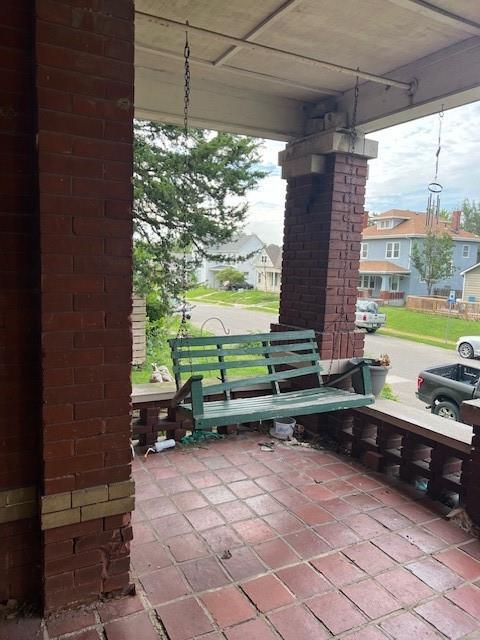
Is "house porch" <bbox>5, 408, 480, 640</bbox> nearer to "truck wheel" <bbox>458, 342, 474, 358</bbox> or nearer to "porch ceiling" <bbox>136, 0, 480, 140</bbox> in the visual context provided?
"porch ceiling" <bbox>136, 0, 480, 140</bbox>

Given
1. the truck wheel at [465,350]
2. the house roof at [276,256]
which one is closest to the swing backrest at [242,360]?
the house roof at [276,256]

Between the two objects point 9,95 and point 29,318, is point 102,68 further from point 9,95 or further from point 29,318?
point 29,318

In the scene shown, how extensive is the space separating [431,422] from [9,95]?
3.10 metres

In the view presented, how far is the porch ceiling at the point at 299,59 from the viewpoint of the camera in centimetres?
243

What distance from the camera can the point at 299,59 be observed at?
2.88m

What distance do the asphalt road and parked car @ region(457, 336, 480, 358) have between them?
0.23 meters

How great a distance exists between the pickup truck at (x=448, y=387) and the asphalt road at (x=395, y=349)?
150 centimetres

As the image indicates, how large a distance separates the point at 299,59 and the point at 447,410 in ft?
18.5

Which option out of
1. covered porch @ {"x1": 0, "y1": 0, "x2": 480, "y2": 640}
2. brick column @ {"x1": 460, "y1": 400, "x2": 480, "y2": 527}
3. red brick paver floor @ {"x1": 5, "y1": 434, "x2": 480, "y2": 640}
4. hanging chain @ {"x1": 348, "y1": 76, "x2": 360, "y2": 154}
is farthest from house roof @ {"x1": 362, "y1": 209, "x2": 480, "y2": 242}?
red brick paver floor @ {"x1": 5, "y1": 434, "x2": 480, "y2": 640}

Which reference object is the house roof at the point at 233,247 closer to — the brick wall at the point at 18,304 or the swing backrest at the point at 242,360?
the swing backrest at the point at 242,360

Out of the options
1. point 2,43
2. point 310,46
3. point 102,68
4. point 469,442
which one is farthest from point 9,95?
point 469,442

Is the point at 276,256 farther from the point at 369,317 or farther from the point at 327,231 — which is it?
→ the point at 327,231

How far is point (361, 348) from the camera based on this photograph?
408cm

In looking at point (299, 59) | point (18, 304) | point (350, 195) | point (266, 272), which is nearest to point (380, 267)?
point (266, 272)
